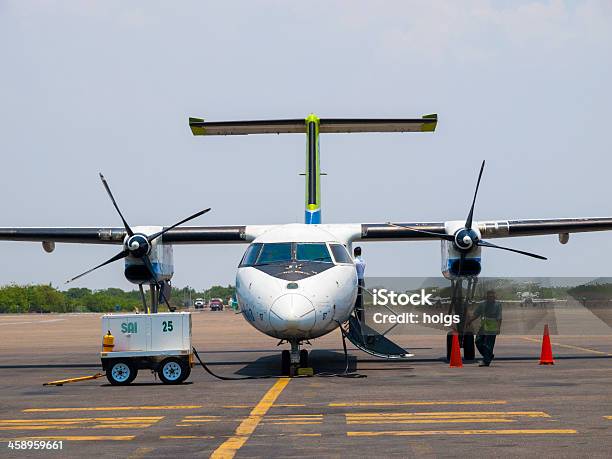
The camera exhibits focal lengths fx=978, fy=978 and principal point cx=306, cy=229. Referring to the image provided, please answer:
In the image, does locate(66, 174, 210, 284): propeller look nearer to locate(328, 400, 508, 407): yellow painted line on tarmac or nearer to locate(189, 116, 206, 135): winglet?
locate(189, 116, 206, 135): winglet

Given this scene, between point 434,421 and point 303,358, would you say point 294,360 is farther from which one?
point 434,421

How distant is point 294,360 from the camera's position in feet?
60.1

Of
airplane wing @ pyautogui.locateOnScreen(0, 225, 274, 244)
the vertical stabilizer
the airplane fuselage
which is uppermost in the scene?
the vertical stabilizer

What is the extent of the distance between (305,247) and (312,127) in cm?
740

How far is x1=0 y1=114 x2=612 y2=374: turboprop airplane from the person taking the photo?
17.5 m

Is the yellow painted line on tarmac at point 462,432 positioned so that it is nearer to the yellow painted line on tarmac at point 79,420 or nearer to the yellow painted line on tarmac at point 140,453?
the yellow painted line on tarmac at point 140,453

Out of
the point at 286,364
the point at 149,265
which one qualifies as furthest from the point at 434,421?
the point at 149,265

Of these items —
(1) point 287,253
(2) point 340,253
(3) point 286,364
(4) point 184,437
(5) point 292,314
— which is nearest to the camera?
(4) point 184,437

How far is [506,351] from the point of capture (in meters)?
27.6

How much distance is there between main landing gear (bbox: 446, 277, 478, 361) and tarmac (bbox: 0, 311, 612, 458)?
1.60 meters

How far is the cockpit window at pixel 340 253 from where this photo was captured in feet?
63.1

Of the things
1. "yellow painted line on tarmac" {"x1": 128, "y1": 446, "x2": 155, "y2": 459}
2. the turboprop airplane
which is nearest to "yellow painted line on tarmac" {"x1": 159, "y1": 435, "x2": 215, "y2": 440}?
"yellow painted line on tarmac" {"x1": 128, "y1": 446, "x2": 155, "y2": 459}

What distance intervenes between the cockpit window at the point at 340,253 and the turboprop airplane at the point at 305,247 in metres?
0.03

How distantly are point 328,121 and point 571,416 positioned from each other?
15.5 m
